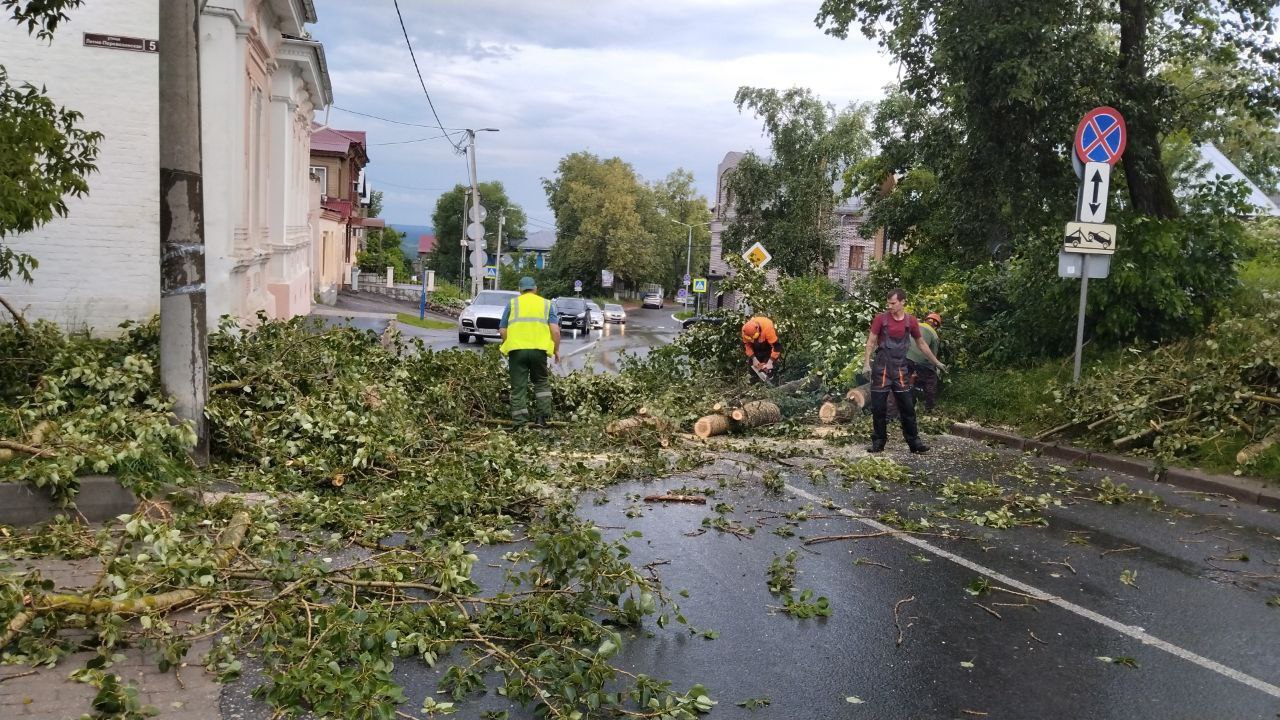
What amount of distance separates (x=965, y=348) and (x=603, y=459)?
7.05m

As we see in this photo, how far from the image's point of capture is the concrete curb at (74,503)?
604 centimetres

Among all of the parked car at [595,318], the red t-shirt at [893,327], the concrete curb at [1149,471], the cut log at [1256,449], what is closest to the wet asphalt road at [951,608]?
the concrete curb at [1149,471]

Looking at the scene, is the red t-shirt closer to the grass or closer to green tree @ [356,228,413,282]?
the grass

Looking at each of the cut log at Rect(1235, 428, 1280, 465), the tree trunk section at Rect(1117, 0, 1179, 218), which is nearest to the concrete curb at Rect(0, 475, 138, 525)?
the cut log at Rect(1235, 428, 1280, 465)

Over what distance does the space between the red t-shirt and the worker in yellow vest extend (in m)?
3.53

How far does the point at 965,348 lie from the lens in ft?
47.9

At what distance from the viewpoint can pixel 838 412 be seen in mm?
12773

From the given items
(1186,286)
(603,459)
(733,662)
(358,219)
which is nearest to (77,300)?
(603,459)

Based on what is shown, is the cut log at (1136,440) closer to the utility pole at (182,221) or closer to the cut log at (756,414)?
the cut log at (756,414)

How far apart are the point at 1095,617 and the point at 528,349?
277 inches

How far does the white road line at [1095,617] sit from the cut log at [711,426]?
3.91 m

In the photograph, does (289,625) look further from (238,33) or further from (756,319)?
(238,33)

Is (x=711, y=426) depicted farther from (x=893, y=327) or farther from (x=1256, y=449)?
(x=1256, y=449)

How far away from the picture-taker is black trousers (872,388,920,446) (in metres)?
10.4
